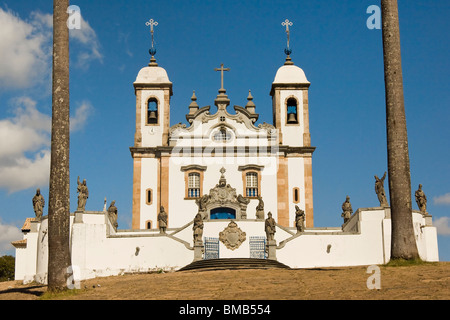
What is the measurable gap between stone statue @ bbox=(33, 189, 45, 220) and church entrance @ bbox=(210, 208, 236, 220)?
9.13m

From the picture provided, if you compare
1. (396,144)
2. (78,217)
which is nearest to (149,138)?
(78,217)

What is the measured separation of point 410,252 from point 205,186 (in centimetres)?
2182

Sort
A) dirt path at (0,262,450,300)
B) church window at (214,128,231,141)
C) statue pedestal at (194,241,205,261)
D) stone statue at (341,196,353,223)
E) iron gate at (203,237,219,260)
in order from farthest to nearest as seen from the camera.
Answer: church window at (214,128,231,141), stone statue at (341,196,353,223), iron gate at (203,237,219,260), statue pedestal at (194,241,205,261), dirt path at (0,262,450,300)

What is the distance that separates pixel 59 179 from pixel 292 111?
27.5 m

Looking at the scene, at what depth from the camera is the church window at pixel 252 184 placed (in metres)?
40.8

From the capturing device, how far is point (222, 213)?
39.1 meters

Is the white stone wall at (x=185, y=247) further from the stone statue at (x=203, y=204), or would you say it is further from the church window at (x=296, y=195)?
the church window at (x=296, y=195)

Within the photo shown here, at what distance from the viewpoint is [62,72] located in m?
18.5

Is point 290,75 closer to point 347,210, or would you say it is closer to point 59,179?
point 347,210

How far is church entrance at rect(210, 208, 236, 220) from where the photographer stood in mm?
38938

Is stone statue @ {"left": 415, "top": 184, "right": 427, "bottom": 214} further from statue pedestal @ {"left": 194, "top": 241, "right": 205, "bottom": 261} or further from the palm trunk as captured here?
the palm trunk

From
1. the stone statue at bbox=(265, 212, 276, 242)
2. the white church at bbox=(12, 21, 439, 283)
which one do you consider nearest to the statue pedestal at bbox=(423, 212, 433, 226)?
the white church at bbox=(12, 21, 439, 283)
